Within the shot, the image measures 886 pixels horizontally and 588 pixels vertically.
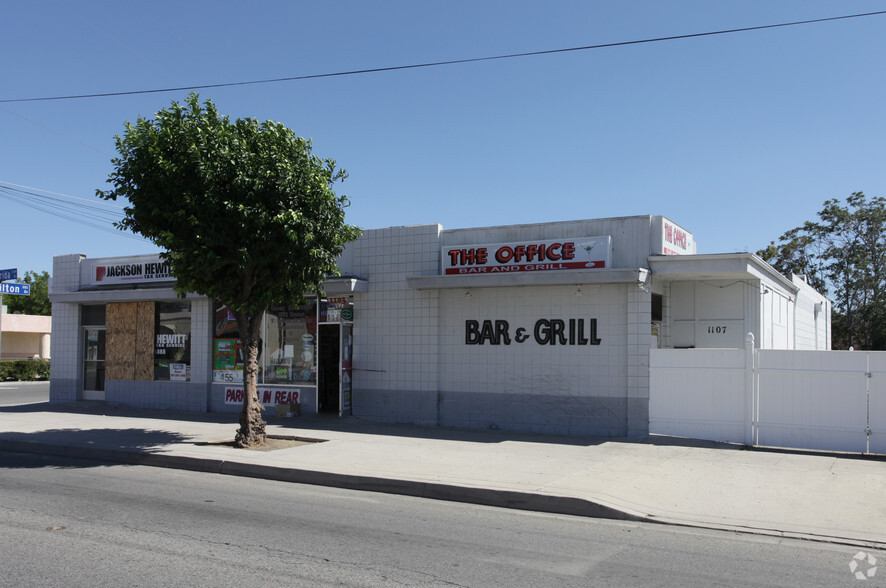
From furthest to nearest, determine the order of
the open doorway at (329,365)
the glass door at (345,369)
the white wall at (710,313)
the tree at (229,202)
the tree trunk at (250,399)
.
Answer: the open doorway at (329,365), the glass door at (345,369), the white wall at (710,313), the tree trunk at (250,399), the tree at (229,202)

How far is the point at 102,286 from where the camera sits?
20172 mm

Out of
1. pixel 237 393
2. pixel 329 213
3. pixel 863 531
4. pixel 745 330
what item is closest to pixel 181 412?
pixel 237 393

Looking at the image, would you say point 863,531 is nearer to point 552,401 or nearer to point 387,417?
point 552,401

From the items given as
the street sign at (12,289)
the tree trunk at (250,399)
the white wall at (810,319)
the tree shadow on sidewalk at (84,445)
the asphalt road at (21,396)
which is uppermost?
the street sign at (12,289)

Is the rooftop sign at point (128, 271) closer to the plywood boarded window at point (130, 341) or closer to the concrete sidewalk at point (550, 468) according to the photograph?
the plywood boarded window at point (130, 341)

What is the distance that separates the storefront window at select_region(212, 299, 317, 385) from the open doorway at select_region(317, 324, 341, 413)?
42 cm

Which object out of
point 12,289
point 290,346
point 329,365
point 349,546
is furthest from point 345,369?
point 12,289

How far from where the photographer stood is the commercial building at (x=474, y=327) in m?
13.7

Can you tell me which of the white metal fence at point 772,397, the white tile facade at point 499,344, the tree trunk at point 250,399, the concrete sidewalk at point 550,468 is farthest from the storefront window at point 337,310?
the white metal fence at point 772,397

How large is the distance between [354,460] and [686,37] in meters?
9.30

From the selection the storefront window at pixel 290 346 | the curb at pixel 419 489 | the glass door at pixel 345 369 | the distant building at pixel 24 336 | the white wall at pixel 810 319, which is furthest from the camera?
the distant building at pixel 24 336

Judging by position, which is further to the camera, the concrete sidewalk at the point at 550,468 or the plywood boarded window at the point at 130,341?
the plywood boarded window at the point at 130,341

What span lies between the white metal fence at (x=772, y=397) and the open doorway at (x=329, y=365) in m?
7.91

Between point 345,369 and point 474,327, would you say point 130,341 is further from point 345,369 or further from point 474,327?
point 474,327
